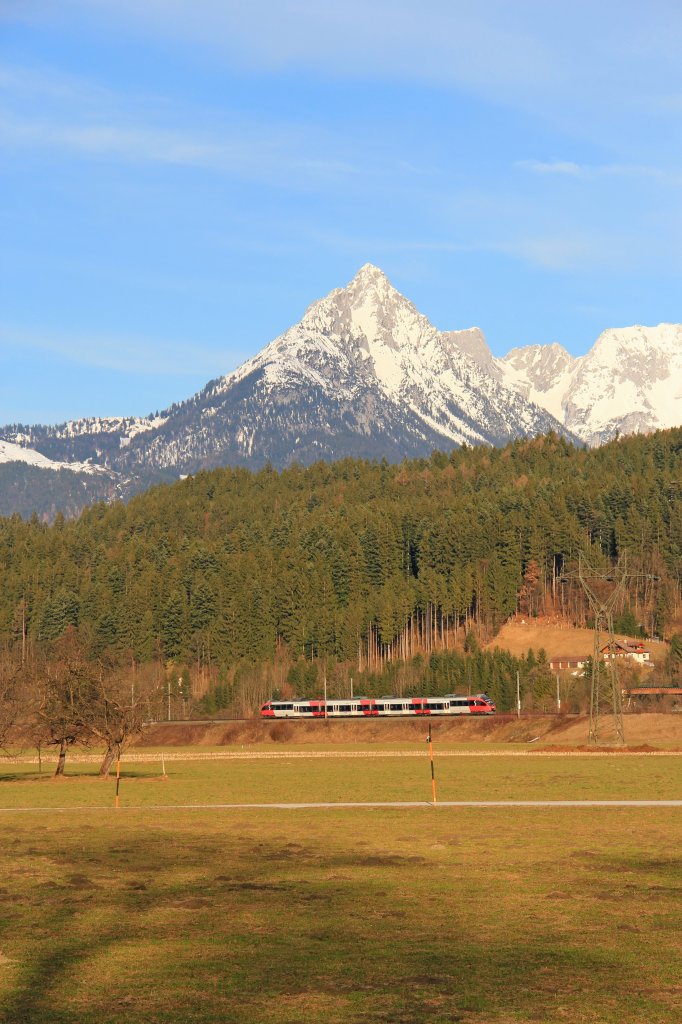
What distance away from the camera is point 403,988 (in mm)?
21328

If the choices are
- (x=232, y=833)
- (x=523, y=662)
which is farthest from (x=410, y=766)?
(x=523, y=662)

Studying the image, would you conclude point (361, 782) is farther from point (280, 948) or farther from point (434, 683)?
point (434, 683)

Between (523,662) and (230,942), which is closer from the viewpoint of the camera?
(230,942)

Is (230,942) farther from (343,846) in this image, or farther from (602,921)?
(343,846)

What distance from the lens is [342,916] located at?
90.4ft

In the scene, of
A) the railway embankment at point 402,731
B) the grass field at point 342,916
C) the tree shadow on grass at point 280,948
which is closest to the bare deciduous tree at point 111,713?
the grass field at point 342,916

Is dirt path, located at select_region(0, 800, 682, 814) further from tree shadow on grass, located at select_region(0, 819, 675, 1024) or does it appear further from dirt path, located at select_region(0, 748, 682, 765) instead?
dirt path, located at select_region(0, 748, 682, 765)

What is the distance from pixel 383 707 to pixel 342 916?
134981mm

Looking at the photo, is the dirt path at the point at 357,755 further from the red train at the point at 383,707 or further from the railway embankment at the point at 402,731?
the red train at the point at 383,707

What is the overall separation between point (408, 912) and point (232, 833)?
15916 millimetres

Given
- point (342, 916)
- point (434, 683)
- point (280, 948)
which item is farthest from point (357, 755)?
point (280, 948)

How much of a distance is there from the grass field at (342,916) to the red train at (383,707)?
106877 millimetres

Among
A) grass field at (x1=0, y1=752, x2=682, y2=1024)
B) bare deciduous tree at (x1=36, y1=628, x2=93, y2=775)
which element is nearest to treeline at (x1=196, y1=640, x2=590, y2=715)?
bare deciduous tree at (x1=36, y1=628, x2=93, y2=775)

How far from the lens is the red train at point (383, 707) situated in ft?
509
